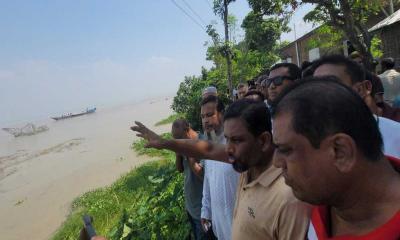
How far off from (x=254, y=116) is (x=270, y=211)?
64cm

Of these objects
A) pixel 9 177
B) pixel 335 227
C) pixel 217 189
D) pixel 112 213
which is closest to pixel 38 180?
pixel 9 177

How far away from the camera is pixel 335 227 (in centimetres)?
117

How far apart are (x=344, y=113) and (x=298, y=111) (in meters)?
0.13

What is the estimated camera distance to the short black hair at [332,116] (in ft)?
3.49

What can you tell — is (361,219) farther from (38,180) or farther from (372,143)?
(38,180)

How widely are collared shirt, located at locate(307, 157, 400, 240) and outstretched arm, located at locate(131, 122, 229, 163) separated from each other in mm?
1209

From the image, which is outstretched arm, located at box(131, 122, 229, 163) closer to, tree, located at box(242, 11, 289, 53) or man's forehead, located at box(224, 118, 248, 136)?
man's forehead, located at box(224, 118, 248, 136)

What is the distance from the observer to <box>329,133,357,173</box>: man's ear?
41.3 inches

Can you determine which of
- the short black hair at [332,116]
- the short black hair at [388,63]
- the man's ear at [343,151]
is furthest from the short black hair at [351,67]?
the short black hair at [388,63]

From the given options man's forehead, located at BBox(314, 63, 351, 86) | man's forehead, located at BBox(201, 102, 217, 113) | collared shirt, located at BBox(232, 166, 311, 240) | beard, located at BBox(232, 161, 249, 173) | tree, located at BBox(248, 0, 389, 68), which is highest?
tree, located at BBox(248, 0, 389, 68)

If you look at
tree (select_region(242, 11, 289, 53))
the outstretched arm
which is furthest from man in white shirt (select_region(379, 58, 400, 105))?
tree (select_region(242, 11, 289, 53))

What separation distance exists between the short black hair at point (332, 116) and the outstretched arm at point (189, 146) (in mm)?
1367

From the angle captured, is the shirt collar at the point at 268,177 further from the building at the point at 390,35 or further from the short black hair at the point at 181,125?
the building at the point at 390,35

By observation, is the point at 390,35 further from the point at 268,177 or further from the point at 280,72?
the point at 268,177
